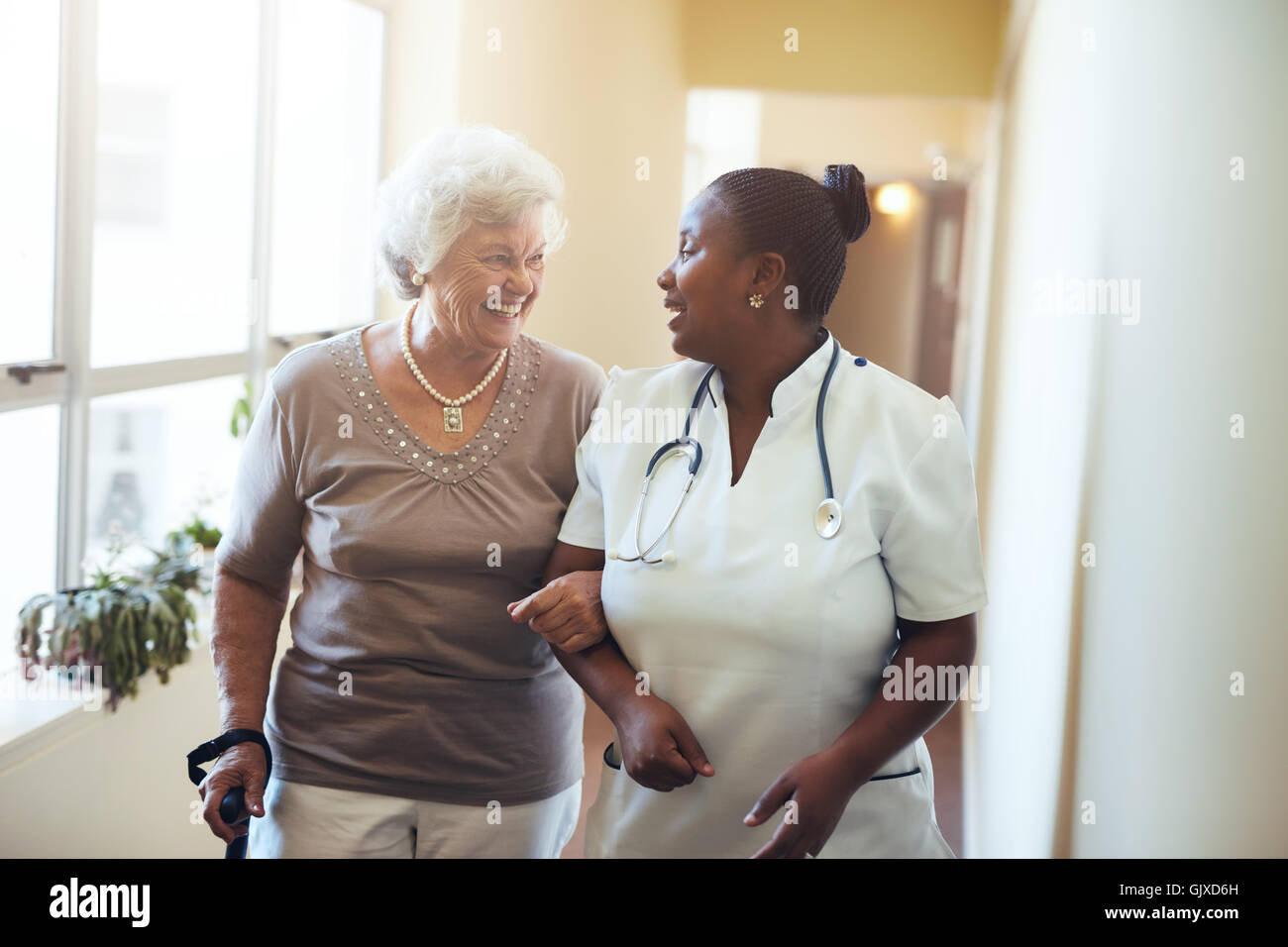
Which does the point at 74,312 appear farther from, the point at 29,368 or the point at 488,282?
the point at 488,282

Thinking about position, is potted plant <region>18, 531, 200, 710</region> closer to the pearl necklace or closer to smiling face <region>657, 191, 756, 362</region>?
the pearl necklace

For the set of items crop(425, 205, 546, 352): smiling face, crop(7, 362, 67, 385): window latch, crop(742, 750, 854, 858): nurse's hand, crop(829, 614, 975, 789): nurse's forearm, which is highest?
crop(425, 205, 546, 352): smiling face

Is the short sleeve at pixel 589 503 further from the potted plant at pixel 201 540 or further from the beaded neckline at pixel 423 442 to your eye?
the potted plant at pixel 201 540

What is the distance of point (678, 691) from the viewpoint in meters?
1.16

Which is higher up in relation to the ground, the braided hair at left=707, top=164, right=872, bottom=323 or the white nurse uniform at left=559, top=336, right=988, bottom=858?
the braided hair at left=707, top=164, right=872, bottom=323

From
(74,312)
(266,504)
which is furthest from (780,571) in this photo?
(74,312)

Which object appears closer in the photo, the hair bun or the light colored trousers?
the hair bun

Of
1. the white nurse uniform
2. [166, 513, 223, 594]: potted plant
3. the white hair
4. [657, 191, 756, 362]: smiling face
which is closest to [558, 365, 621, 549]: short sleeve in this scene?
the white nurse uniform

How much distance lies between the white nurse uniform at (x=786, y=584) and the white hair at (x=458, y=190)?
1.03 ft

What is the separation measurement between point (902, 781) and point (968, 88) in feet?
10.4

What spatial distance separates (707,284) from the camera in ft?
3.68

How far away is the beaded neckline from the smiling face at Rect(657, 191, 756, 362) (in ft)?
1.00

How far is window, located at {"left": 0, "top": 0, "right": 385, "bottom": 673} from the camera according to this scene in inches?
85.0
